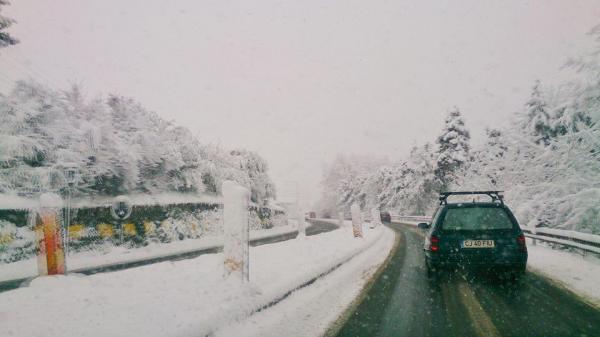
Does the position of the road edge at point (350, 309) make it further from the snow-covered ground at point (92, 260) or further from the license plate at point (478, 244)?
the snow-covered ground at point (92, 260)

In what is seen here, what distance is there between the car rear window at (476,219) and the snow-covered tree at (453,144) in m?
38.9

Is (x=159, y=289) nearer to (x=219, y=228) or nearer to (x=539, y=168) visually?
(x=539, y=168)

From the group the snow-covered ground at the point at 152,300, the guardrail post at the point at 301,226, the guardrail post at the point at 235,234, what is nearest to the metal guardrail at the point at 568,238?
the snow-covered ground at the point at 152,300

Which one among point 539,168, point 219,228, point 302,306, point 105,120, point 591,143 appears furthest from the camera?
point 219,228

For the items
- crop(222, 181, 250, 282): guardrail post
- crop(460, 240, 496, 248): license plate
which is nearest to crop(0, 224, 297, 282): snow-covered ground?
crop(222, 181, 250, 282): guardrail post

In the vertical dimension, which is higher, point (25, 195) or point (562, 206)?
point (25, 195)

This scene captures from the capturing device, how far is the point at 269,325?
4.84 m

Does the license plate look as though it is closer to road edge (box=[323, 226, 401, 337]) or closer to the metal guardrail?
road edge (box=[323, 226, 401, 337])

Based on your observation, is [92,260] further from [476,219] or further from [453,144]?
[453,144]

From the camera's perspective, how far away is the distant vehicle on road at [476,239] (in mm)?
7098

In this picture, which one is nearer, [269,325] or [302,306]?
[269,325]

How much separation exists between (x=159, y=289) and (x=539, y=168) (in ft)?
Result: 43.1

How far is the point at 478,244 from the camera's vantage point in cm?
721

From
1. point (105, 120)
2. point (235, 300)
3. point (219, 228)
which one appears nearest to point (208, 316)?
point (235, 300)
